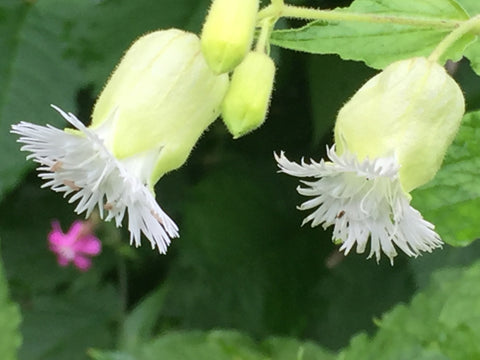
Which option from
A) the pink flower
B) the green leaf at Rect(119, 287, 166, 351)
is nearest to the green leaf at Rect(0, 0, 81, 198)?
the pink flower

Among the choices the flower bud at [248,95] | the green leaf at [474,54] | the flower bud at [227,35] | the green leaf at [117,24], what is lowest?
the green leaf at [474,54]

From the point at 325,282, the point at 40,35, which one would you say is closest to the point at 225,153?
the point at 325,282

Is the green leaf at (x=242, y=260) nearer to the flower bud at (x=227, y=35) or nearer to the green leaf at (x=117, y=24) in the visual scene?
the green leaf at (x=117, y=24)

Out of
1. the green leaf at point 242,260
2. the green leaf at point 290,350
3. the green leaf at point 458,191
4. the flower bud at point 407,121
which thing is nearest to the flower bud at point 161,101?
the flower bud at point 407,121

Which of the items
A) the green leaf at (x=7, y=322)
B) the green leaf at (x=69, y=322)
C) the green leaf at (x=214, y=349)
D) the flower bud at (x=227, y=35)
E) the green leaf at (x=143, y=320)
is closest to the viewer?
the flower bud at (x=227, y=35)

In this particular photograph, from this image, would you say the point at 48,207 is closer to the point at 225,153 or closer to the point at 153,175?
the point at 225,153

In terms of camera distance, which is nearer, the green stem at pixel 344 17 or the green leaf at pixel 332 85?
the green stem at pixel 344 17

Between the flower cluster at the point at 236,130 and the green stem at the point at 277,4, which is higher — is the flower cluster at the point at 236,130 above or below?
below

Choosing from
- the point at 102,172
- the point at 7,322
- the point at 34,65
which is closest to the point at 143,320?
the point at 7,322
